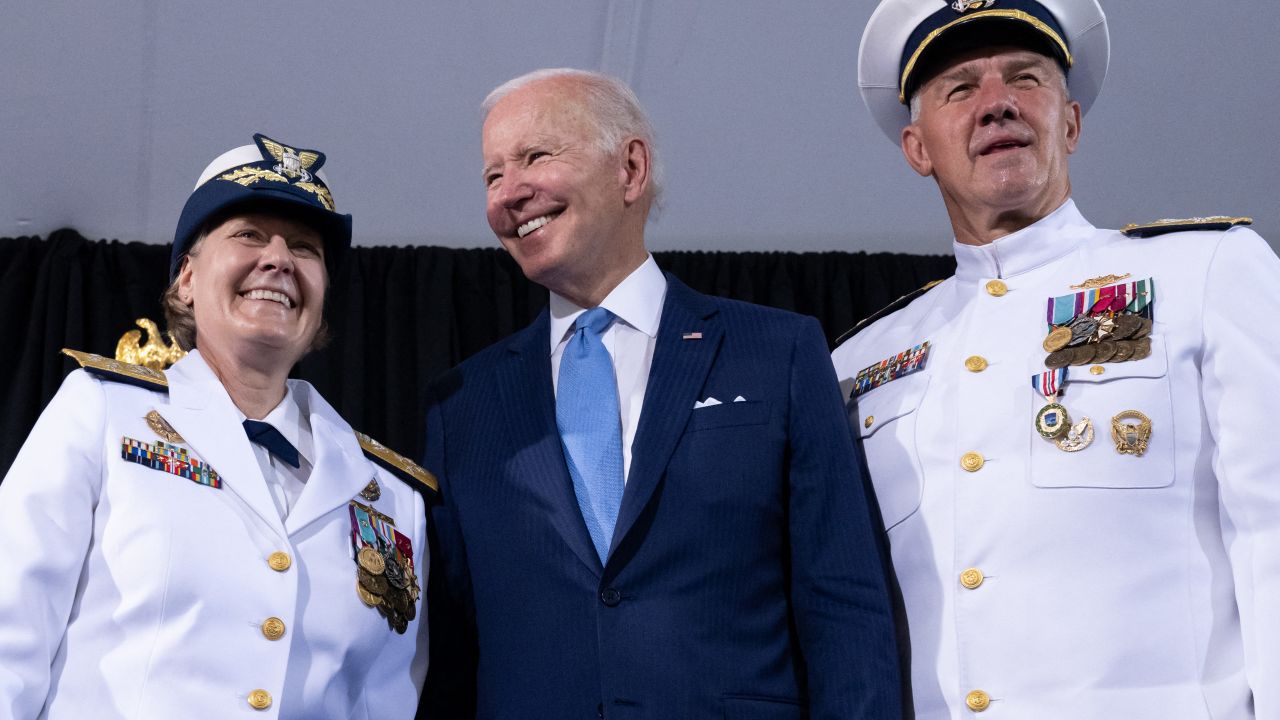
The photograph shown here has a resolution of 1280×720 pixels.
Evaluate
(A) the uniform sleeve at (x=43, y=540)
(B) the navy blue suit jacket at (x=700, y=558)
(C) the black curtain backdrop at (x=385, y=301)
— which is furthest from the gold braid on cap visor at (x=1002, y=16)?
(C) the black curtain backdrop at (x=385, y=301)

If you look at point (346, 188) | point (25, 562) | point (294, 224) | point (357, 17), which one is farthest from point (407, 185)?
point (25, 562)

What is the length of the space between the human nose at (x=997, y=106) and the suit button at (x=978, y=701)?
912 millimetres

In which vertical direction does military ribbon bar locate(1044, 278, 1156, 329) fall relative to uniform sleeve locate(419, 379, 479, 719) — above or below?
above

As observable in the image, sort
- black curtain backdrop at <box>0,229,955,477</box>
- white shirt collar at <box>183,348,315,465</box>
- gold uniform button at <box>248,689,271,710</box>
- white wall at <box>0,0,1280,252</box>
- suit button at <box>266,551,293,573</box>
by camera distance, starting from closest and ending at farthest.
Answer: gold uniform button at <box>248,689,271,710</box>, suit button at <box>266,551,293,573</box>, white shirt collar at <box>183,348,315,465</box>, white wall at <box>0,0,1280,252</box>, black curtain backdrop at <box>0,229,955,477</box>

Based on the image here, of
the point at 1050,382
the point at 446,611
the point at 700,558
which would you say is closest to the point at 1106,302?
the point at 1050,382

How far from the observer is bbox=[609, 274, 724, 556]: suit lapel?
2.00 m

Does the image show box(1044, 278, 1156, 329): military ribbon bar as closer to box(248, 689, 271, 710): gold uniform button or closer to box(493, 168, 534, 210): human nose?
box(493, 168, 534, 210): human nose

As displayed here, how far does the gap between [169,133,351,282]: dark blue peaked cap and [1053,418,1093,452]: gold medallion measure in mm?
1242

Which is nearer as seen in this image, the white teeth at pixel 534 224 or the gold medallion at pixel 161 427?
the gold medallion at pixel 161 427

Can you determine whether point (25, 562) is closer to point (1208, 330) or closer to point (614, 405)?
point (614, 405)

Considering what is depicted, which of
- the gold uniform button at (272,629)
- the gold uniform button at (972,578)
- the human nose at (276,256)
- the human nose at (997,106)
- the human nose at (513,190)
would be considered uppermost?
the human nose at (997,106)

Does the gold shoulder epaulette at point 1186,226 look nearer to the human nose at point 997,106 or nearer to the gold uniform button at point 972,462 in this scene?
the human nose at point 997,106

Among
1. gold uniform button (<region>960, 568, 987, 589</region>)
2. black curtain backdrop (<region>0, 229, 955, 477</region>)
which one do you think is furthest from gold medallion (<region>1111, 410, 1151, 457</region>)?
black curtain backdrop (<region>0, 229, 955, 477</region>)

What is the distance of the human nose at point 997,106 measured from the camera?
2.22 metres
